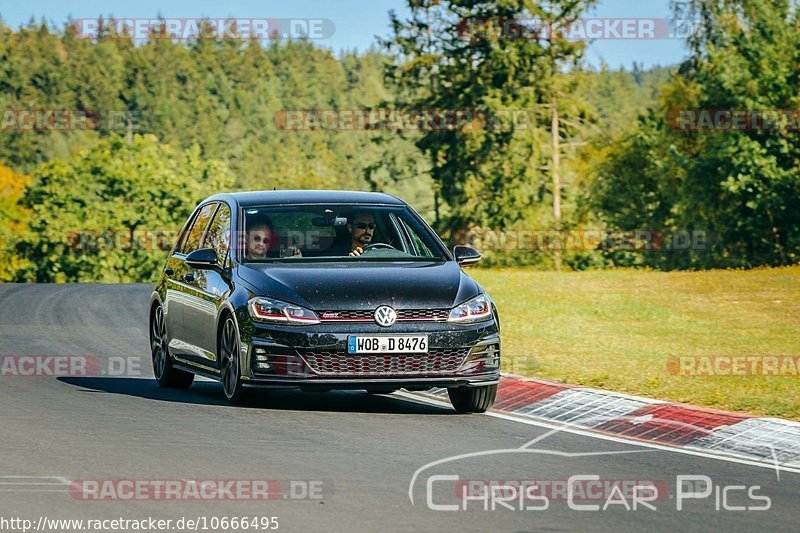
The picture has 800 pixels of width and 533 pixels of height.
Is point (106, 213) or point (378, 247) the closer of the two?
point (378, 247)

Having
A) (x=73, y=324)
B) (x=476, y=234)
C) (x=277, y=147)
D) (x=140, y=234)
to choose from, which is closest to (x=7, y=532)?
(x=73, y=324)

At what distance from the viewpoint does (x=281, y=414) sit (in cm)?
1170

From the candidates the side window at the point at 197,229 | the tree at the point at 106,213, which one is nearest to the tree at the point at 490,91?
the tree at the point at 106,213

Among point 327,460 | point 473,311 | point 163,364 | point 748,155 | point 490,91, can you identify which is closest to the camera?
point 327,460

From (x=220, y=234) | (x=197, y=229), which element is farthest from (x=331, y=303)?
(x=197, y=229)

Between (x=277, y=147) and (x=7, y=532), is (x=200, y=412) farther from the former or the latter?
(x=277, y=147)

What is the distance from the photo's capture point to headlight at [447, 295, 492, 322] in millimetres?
11750

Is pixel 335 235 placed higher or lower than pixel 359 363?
higher

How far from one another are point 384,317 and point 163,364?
3388 mm

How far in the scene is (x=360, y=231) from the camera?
42.7 ft

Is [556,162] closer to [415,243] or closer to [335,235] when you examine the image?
[415,243]

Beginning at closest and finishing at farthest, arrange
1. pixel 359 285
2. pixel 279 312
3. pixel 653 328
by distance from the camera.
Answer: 1. pixel 279 312
2. pixel 359 285
3. pixel 653 328

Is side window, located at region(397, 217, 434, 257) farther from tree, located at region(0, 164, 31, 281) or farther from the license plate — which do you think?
tree, located at region(0, 164, 31, 281)

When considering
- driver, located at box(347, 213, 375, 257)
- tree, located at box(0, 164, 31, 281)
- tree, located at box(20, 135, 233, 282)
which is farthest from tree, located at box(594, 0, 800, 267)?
driver, located at box(347, 213, 375, 257)
